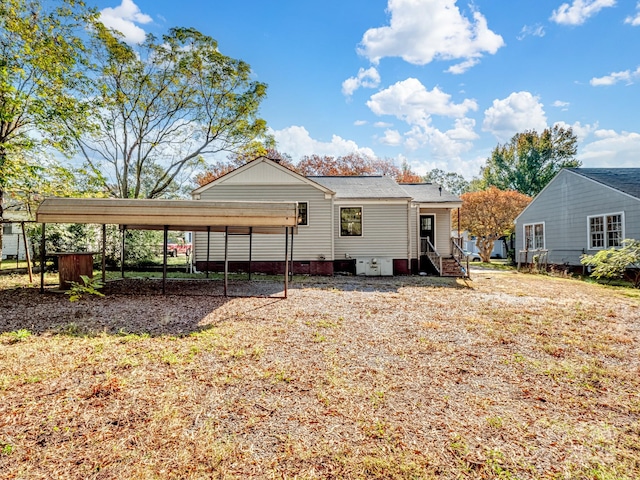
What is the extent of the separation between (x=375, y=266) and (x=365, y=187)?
12.8 ft

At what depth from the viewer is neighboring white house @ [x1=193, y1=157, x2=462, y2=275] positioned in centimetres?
1316

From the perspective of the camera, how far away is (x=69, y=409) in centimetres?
279

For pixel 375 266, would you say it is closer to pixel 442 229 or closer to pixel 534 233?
pixel 442 229

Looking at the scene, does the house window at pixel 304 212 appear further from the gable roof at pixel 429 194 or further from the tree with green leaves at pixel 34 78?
the tree with green leaves at pixel 34 78

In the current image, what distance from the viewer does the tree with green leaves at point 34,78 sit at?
1034 centimetres

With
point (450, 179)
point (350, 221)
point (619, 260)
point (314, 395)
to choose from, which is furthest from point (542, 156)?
point (314, 395)

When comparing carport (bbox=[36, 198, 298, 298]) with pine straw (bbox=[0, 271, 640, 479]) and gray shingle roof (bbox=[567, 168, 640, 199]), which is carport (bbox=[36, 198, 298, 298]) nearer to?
pine straw (bbox=[0, 271, 640, 479])

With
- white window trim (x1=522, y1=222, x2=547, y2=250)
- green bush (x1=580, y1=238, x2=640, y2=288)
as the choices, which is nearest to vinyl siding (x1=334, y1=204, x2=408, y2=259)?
green bush (x1=580, y1=238, x2=640, y2=288)

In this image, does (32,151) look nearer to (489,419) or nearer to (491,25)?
(489,419)

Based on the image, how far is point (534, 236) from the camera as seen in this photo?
59.7 feet

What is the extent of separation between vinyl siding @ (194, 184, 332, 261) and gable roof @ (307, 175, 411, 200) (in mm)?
1291

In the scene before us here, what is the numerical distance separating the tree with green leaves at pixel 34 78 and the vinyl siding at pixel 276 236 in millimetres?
5641

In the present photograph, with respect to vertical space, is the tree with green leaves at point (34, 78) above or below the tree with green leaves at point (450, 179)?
below

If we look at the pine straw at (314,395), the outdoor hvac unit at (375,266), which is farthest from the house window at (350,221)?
the pine straw at (314,395)
